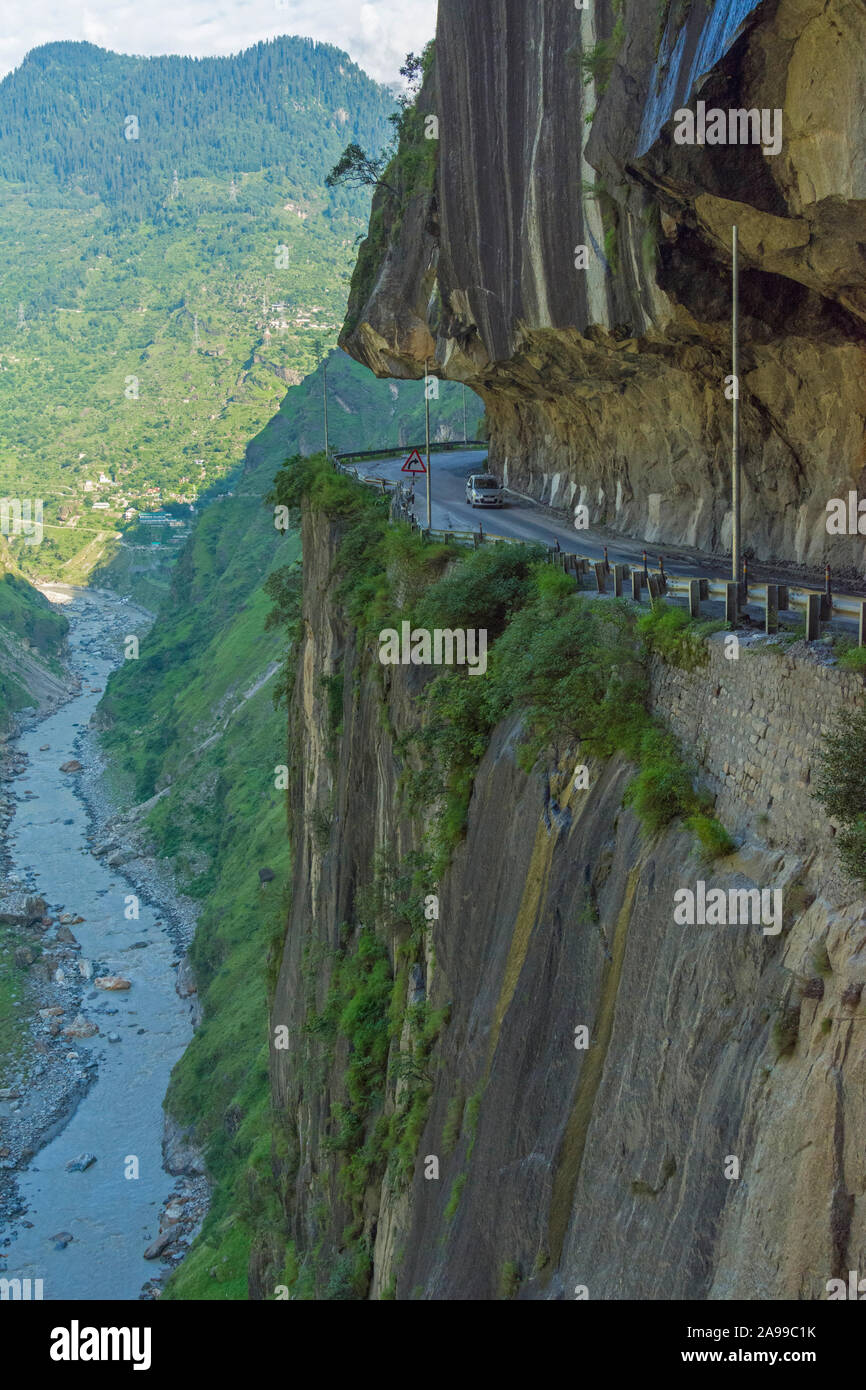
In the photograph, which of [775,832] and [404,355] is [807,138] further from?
[404,355]

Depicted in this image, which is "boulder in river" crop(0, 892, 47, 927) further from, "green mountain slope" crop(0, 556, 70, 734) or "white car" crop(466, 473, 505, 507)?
"white car" crop(466, 473, 505, 507)

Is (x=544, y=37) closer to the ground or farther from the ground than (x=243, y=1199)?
farther from the ground

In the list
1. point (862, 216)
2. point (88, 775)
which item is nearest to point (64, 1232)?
point (862, 216)

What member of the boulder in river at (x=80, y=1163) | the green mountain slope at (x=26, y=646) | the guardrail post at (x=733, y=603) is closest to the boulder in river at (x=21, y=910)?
the boulder in river at (x=80, y=1163)

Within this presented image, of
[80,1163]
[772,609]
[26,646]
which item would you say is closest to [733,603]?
[772,609]

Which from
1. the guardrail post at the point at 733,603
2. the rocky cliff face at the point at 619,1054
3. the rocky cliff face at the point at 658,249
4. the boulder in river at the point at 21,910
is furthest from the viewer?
the boulder in river at the point at 21,910

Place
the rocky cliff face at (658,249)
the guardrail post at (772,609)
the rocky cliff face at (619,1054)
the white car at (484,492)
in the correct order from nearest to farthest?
1. the rocky cliff face at (619,1054)
2. the guardrail post at (772,609)
3. the rocky cliff face at (658,249)
4. the white car at (484,492)

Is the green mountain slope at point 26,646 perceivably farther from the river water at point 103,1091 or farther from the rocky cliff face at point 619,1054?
the rocky cliff face at point 619,1054
